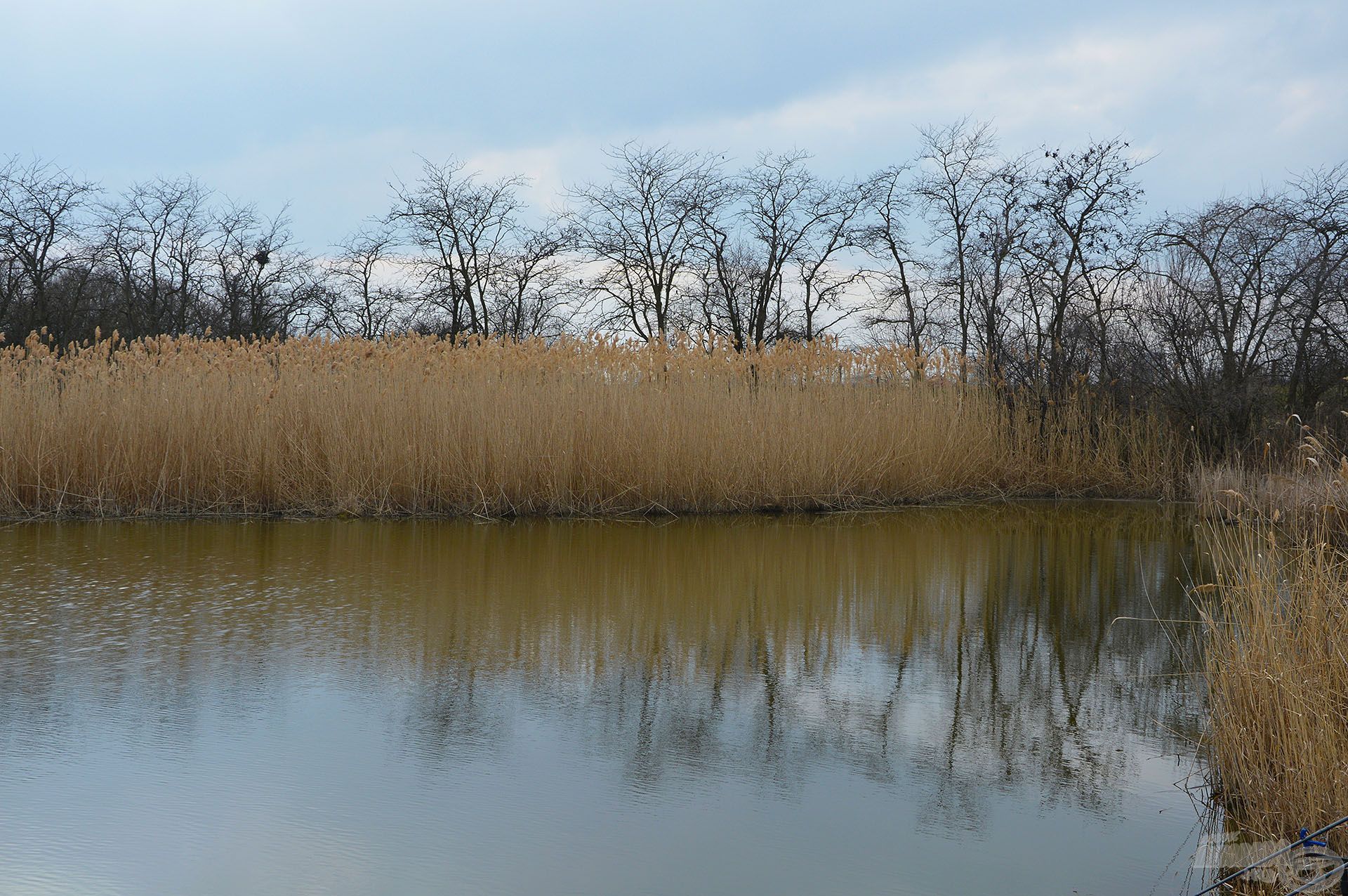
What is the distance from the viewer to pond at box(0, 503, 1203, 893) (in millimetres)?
2021

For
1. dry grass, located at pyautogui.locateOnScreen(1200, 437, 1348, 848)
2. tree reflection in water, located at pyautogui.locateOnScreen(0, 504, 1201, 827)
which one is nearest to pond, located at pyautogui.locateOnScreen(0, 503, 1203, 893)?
tree reflection in water, located at pyautogui.locateOnScreen(0, 504, 1201, 827)

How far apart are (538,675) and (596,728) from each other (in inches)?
22.3

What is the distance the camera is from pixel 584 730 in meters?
2.81

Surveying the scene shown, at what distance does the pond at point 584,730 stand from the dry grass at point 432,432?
2.42 meters

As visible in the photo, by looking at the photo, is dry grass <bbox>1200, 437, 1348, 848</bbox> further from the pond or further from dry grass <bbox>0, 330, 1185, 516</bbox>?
dry grass <bbox>0, 330, 1185, 516</bbox>

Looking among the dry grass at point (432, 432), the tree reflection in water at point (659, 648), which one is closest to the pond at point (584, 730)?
the tree reflection in water at point (659, 648)

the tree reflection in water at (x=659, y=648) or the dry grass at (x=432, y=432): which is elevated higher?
the dry grass at (x=432, y=432)

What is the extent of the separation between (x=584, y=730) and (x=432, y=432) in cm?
545

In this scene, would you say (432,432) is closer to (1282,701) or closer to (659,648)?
(659,648)

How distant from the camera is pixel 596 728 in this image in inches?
111

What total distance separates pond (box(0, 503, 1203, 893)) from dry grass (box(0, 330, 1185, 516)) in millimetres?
2424

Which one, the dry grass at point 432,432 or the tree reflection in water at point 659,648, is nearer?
the tree reflection in water at point 659,648

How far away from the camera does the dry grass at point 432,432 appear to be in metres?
7.74

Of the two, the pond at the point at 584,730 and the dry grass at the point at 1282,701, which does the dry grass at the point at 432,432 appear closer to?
the pond at the point at 584,730
